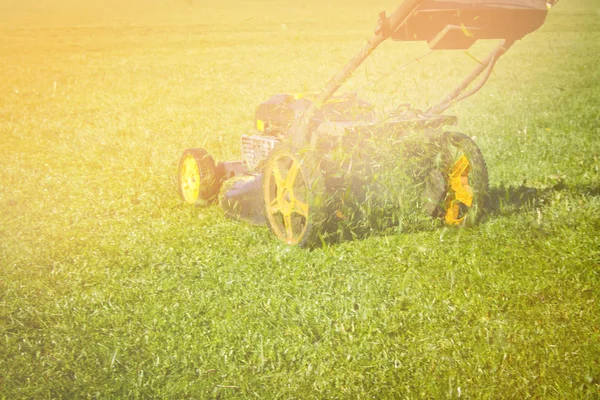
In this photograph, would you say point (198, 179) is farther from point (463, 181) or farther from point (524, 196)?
point (524, 196)

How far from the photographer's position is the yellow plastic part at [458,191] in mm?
5738

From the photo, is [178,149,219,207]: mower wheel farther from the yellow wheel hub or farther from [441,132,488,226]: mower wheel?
[441,132,488,226]: mower wheel

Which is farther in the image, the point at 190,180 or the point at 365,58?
the point at 190,180

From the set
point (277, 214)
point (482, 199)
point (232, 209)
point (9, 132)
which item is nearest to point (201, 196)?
point (232, 209)

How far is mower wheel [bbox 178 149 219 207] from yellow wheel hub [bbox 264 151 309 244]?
1386mm

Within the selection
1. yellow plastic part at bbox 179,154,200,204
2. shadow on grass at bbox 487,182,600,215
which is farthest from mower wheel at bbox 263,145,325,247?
shadow on grass at bbox 487,182,600,215

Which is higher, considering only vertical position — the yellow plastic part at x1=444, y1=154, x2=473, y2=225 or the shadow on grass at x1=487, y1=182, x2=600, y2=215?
the yellow plastic part at x1=444, y1=154, x2=473, y2=225

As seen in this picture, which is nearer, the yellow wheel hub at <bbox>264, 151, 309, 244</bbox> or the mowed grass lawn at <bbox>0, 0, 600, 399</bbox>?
the mowed grass lawn at <bbox>0, 0, 600, 399</bbox>

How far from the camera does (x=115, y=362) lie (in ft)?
13.1

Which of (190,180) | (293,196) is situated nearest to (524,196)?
(293,196)

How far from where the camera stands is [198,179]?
711 cm

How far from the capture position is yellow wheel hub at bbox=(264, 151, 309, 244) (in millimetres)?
5457

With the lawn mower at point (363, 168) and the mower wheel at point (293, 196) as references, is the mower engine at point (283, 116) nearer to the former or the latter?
the lawn mower at point (363, 168)

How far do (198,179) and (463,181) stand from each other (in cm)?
285
